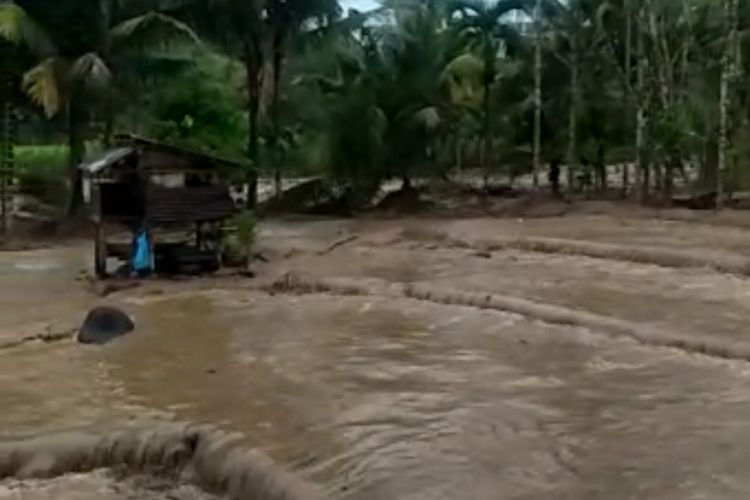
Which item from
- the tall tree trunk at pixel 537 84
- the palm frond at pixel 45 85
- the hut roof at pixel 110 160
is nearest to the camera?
the hut roof at pixel 110 160

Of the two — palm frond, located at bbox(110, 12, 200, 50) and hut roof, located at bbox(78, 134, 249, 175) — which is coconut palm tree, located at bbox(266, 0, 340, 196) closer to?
palm frond, located at bbox(110, 12, 200, 50)

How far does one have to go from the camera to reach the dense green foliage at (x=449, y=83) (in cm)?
2712

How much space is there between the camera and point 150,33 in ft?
82.2

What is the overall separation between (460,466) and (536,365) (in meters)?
3.80

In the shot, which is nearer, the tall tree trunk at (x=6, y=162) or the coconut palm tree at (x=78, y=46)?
the coconut palm tree at (x=78, y=46)

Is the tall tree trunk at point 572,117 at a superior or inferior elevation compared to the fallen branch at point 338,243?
superior

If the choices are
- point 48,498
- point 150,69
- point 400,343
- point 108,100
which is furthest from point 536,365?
point 150,69

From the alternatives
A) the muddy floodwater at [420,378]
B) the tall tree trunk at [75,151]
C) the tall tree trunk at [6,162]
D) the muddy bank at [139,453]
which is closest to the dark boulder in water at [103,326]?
the muddy floodwater at [420,378]

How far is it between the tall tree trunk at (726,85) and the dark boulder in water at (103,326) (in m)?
15.6

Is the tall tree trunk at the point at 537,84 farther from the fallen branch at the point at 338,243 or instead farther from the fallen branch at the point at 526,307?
the fallen branch at the point at 526,307

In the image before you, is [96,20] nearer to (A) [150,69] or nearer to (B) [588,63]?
(A) [150,69]

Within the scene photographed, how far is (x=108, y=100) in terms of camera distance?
1010 inches

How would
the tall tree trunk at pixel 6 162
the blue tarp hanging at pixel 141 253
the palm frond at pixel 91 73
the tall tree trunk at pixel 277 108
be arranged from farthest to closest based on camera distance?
the tall tree trunk at pixel 277 108 → the tall tree trunk at pixel 6 162 → the palm frond at pixel 91 73 → the blue tarp hanging at pixel 141 253

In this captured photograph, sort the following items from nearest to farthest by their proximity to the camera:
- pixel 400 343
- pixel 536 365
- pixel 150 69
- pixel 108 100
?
pixel 536 365
pixel 400 343
pixel 108 100
pixel 150 69
